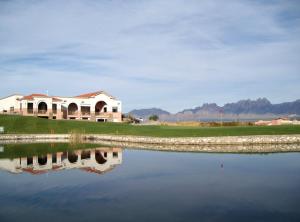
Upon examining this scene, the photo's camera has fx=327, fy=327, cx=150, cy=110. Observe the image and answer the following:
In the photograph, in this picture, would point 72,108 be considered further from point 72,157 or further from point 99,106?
point 72,157

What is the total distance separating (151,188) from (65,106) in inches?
2507

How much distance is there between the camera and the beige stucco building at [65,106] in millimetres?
76562

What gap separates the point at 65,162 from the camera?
3081 centimetres

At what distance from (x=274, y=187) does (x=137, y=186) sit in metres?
8.42

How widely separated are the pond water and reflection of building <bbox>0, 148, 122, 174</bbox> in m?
0.09

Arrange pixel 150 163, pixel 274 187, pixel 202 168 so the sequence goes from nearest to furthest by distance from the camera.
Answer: pixel 274 187 → pixel 202 168 → pixel 150 163

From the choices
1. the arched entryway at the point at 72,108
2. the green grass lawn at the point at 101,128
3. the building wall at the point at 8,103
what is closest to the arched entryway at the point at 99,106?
the arched entryway at the point at 72,108

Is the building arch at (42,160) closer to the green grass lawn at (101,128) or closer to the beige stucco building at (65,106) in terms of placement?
the green grass lawn at (101,128)

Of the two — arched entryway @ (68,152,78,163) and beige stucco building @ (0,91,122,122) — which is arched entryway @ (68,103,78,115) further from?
arched entryway @ (68,152,78,163)

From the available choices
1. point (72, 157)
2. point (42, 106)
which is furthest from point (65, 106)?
point (72, 157)

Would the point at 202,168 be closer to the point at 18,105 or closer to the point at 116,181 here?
the point at 116,181

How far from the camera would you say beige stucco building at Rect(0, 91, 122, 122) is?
251ft

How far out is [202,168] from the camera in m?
27.0

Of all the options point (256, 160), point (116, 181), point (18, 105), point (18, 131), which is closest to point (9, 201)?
point (116, 181)
